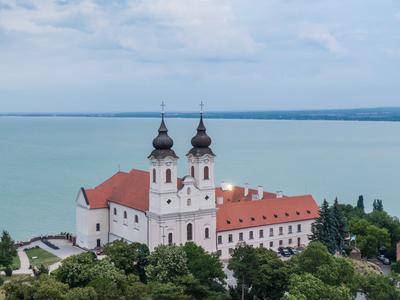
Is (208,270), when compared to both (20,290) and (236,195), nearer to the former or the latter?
(20,290)

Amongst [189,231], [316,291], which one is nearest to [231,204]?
[189,231]

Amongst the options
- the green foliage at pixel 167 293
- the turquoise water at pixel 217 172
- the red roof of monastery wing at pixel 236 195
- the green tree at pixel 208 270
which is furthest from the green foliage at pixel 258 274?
the turquoise water at pixel 217 172

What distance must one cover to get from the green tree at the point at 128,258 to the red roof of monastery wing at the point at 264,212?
8.81 metres

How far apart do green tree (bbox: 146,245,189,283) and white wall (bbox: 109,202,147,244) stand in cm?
910

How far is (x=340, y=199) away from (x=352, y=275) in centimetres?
4229

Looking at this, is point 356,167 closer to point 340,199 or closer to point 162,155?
point 340,199

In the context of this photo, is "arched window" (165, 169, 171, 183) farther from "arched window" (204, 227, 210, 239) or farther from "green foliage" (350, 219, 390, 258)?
"green foliage" (350, 219, 390, 258)

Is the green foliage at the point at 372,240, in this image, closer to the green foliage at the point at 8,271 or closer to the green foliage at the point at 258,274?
the green foliage at the point at 258,274

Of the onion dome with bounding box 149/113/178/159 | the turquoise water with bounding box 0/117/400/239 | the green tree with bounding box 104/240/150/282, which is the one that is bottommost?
the turquoise water with bounding box 0/117/400/239

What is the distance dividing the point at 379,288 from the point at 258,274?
537 cm

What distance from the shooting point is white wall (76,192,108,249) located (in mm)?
37250

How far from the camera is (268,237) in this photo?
36875 millimetres

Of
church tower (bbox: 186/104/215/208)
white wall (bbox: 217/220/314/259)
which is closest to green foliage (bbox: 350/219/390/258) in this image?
white wall (bbox: 217/220/314/259)

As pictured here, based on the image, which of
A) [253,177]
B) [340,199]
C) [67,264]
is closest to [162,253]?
[67,264]
